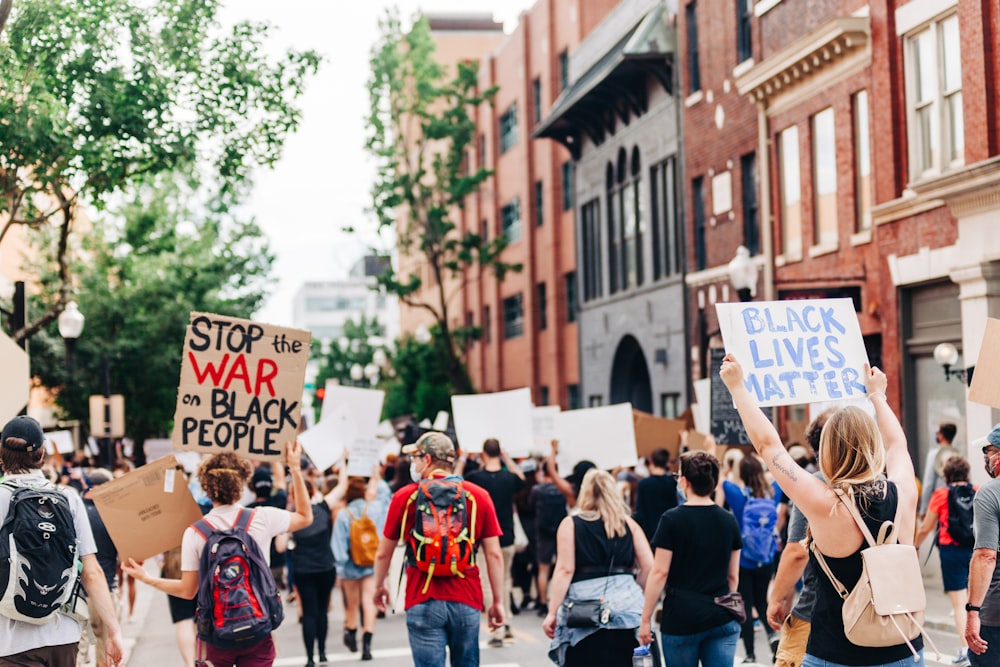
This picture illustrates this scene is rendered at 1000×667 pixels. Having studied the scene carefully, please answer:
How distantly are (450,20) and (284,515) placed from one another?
6444 centimetres

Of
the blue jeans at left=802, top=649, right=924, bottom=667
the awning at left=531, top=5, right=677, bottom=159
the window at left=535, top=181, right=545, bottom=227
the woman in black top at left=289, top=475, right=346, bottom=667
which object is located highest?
the awning at left=531, top=5, right=677, bottom=159

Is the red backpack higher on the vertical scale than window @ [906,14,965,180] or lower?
lower

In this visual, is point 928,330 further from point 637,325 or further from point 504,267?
point 504,267

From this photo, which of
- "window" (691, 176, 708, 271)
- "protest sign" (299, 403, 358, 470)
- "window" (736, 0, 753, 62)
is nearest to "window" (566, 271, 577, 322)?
"window" (691, 176, 708, 271)

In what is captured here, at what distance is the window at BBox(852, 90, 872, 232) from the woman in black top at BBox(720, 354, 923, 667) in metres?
17.9

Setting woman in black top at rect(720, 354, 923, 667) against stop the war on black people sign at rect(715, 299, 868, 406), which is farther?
stop the war on black people sign at rect(715, 299, 868, 406)

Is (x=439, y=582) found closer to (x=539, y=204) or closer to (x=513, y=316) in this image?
(x=539, y=204)

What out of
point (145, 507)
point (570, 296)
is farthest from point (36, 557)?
point (570, 296)

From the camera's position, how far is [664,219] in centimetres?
3216

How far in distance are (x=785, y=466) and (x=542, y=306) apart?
4058 cm

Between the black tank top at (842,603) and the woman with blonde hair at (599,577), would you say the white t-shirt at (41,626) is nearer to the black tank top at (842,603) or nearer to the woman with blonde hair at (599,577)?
the woman with blonde hair at (599,577)

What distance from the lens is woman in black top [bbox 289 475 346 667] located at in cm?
1290

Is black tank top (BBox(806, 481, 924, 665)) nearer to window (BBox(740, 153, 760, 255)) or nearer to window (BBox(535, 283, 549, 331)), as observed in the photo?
window (BBox(740, 153, 760, 255))

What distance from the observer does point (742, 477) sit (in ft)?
40.8
